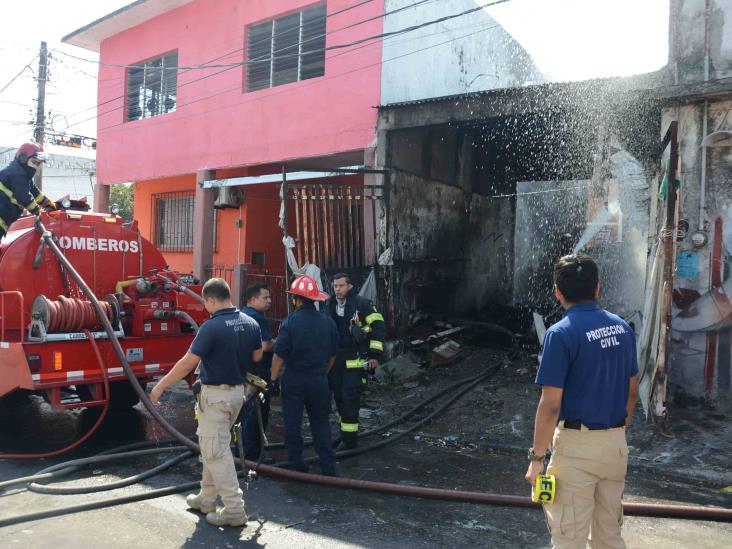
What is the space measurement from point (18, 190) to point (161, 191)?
8.34m

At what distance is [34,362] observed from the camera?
5949 mm

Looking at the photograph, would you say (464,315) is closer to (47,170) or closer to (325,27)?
(325,27)

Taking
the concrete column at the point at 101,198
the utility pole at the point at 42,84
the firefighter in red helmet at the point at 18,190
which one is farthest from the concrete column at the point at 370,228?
the utility pole at the point at 42,84

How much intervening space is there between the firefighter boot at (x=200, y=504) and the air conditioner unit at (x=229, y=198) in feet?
28.9

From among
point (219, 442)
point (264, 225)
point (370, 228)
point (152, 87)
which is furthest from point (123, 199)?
point (219, 442)

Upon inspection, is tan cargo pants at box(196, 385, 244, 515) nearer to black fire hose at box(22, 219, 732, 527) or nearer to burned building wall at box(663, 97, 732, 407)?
black fire hose at box(22, 219, 732, 527)

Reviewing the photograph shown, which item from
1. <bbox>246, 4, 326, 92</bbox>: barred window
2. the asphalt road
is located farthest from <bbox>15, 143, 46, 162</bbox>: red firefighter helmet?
<bbox>246, 4, 326, 92</bbox>: barred window

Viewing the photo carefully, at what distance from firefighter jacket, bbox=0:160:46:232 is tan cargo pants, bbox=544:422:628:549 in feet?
20.0

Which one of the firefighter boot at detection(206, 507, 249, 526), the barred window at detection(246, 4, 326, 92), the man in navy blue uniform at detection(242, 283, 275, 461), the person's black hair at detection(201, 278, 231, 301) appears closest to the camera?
the firefighter boot at detection(206, 507, 249, 526)

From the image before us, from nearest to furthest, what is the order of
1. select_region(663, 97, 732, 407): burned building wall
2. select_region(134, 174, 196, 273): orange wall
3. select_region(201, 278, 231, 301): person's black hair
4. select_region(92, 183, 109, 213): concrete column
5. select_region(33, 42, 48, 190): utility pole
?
select_region(201, 278, 231, 301): person's black hair → select_region(663, 97, 732, 407): burned building wall → select_region(134, 174, 196, 273): orange wall → select_region(92, 183, 109, 213): concrete column → select_region(33, 42, 48, 190): utility pole

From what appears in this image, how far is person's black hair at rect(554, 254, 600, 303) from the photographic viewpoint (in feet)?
10.2

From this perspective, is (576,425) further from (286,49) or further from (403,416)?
(286,49)

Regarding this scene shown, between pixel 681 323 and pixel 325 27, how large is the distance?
7515mm

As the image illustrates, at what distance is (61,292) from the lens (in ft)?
21.8
